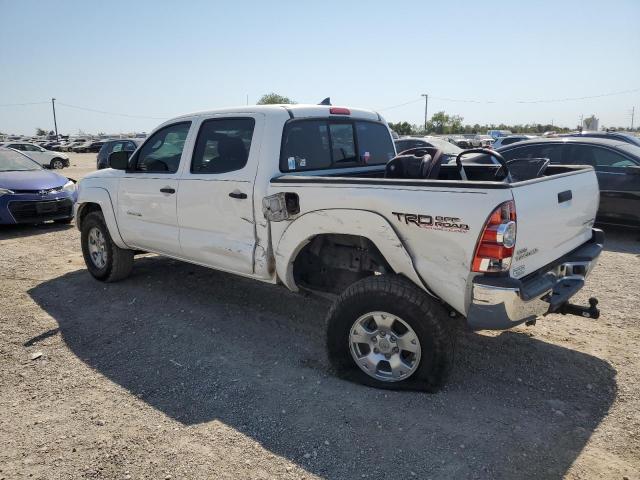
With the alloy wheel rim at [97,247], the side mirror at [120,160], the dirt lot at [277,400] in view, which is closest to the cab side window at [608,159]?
the dirt lot at [277,400]

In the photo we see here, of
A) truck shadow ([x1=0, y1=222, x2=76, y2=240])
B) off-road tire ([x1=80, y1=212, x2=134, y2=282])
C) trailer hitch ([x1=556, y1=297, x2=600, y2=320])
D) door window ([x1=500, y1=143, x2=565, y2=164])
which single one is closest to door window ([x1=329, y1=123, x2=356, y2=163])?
trailer hitch ([x1=556, y1=297, x2=600, y2=320])

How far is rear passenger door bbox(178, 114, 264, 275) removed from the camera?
4.09 meters

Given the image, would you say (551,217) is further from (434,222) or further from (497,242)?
(434,222)

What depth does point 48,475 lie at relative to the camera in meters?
2.70

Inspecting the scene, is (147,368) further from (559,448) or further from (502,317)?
(559,448)

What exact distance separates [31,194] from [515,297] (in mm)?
8761

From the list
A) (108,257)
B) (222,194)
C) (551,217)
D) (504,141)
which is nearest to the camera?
(551,217)

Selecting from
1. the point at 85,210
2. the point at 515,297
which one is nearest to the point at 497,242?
the point at 515,297

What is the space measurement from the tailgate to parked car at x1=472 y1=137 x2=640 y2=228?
4534mm

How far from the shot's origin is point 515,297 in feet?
9.16

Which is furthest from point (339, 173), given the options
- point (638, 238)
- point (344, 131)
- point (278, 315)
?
point (638, 238)

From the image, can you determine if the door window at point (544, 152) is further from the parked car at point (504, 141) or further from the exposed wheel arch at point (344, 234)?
the exposed wheel arch at point (344, 234)

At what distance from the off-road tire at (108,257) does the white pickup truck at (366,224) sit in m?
0.47

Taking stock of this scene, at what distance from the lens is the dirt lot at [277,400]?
108 inches
